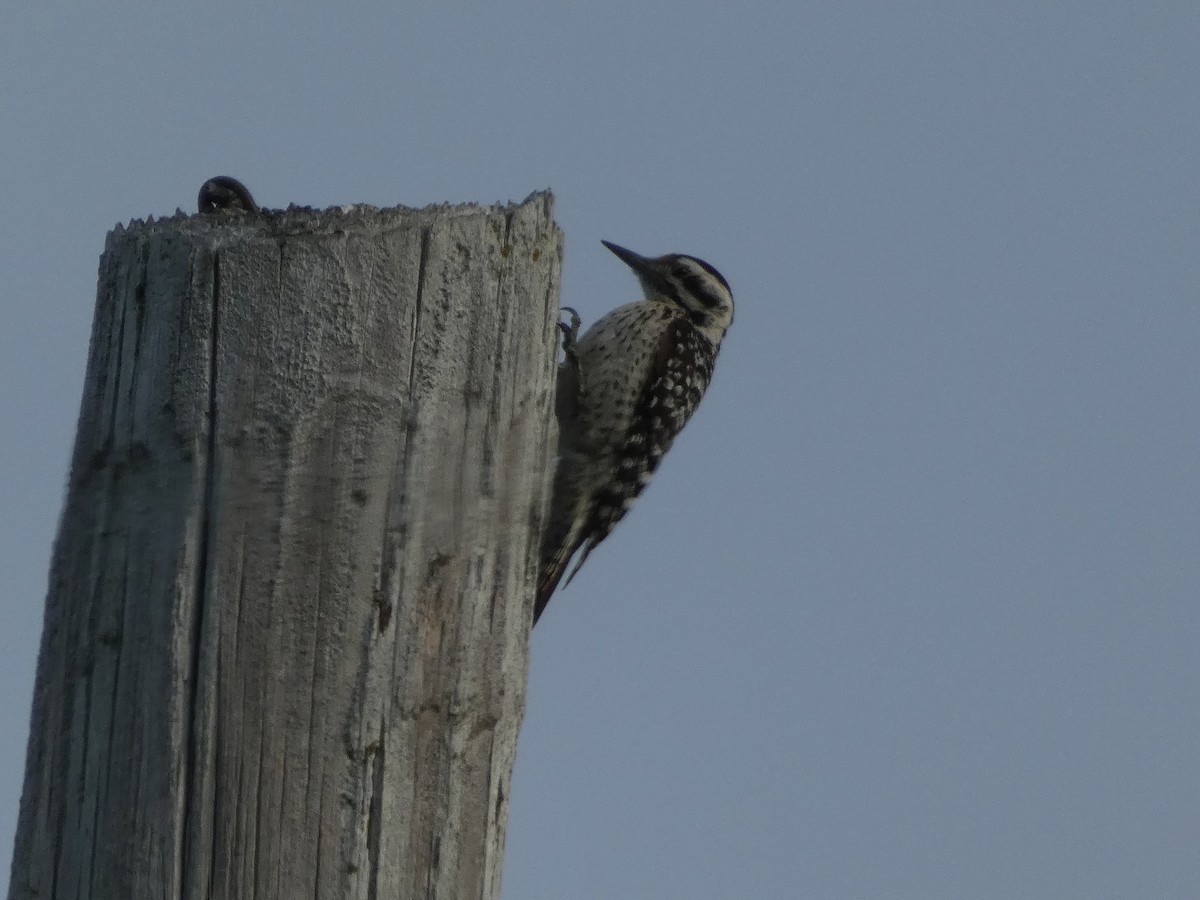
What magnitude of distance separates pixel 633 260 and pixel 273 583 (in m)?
5.05

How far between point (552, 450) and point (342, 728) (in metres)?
0.91

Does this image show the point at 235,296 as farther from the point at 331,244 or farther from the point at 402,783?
the point at 402,783

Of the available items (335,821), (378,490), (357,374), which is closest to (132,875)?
(335,821)

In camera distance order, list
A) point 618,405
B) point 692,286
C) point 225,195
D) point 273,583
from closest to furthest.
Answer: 1. point 273,583
2. point 225,195
3. point 618,405
4. point 692,286

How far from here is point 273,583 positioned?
2676 millimetres

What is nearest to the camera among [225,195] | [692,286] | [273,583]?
[273,583]

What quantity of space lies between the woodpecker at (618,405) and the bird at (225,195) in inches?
90.3

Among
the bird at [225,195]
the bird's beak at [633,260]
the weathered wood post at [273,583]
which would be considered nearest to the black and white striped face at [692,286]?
the bird's beak at [633,260]

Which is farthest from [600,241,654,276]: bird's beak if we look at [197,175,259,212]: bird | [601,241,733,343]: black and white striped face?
[197,175,259,212]: bird

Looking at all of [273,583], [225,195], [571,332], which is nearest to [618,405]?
[571,332]

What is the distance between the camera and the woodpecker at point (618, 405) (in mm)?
6176

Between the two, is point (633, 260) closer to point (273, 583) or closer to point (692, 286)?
point (692, 286)

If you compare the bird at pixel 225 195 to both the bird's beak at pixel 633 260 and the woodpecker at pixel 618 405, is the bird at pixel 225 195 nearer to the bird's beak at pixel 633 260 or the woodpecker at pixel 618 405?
the woodpecker at pixel 618 405

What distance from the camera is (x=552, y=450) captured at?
3340mm
